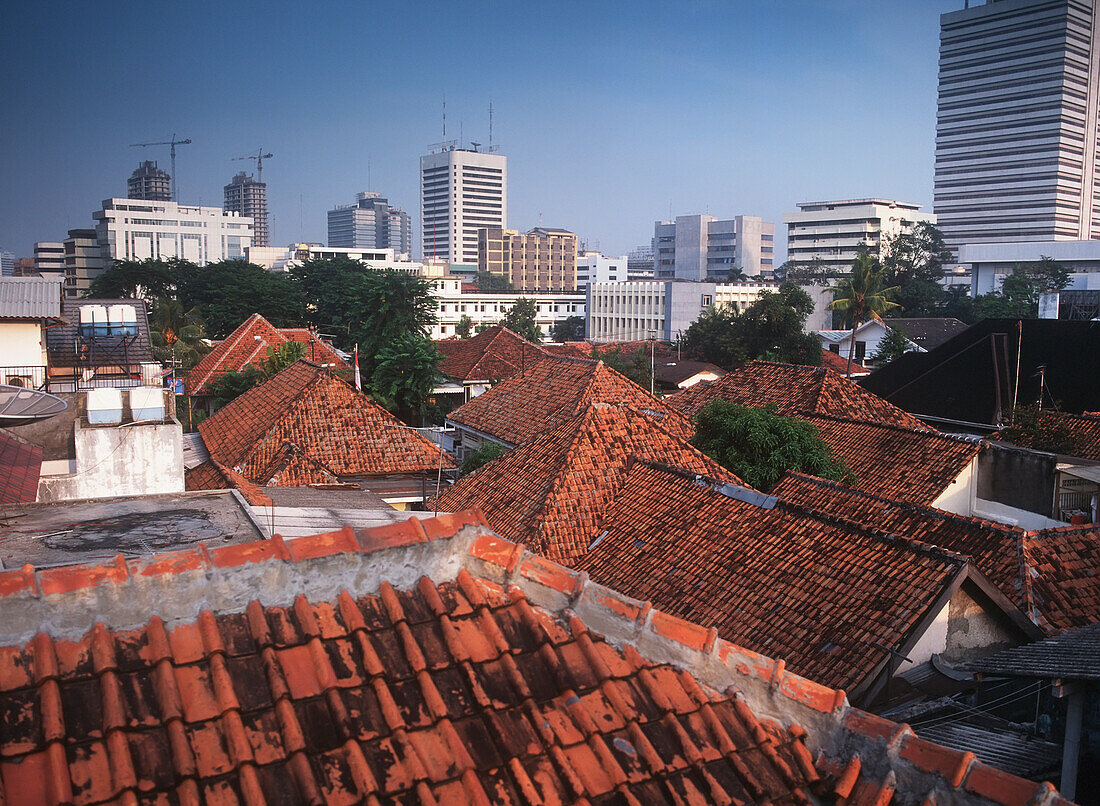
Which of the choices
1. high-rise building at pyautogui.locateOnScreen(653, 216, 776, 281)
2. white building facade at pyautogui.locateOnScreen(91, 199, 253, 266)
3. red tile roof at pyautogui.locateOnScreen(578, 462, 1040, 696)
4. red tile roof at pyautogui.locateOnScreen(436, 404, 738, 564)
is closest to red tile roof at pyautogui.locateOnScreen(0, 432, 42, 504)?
red tile roof at pyautogui.locateOnScreen(436, 404, 738, 564)

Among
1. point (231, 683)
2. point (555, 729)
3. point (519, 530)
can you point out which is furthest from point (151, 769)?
point (519, 530)

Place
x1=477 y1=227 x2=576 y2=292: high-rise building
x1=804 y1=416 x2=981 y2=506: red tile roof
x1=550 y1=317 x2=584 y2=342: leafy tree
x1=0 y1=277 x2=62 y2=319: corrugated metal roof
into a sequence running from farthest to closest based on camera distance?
1. x1=477 y1=227 x2=576 y2=292: high-rise building
2. x1=550 y1=317 x2=584 y2=342: leafy tree
3. x1=804 y1=416 x2=981 y2=506: red tile roof
4. x1=0 y1=277 x2=62 y2=319: corrugated metal roof

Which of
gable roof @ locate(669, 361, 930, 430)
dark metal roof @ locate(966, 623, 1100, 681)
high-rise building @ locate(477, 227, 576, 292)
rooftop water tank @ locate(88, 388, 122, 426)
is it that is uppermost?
high-rise building @ locate(477, 227, 576, 292)

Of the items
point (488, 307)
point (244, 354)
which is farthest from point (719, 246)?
point (244, 354)

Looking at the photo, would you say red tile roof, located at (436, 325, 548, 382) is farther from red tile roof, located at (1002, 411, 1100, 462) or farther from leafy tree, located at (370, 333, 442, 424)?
red tile roof, located at (1002, 411, 1100, 462)

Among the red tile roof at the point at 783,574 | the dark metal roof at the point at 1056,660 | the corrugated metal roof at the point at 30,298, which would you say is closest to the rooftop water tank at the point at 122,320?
the corrugated metal roof at the point at 30,298

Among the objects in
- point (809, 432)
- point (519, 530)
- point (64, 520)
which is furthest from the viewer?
point (809, 432)

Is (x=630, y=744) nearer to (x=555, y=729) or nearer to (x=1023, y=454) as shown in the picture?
(x=555, y=729)
